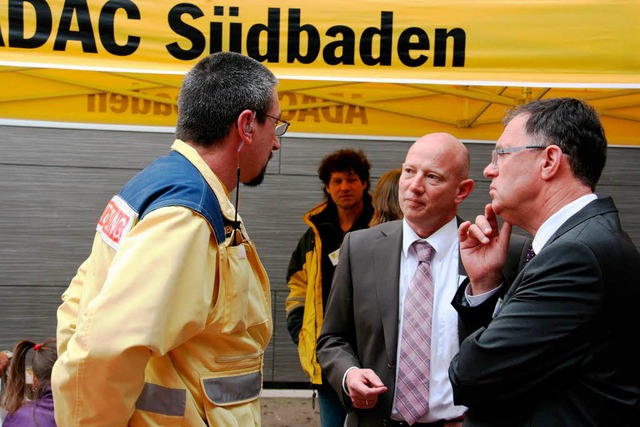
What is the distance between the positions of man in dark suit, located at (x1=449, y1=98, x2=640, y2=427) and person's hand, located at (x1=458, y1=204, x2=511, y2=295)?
0.85 feet

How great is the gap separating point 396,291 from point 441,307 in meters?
0.19

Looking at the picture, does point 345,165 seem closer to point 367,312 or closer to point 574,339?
point 367,312

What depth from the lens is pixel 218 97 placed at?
7.03ft

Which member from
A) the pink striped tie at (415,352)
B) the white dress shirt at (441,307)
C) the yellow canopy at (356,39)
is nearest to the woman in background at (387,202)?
the yellow canopy at (356,39)

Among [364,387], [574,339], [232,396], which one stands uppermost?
[574,339]

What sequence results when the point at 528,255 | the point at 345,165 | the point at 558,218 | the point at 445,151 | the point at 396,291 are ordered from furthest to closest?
the point at 345,165
the point at 445,151
the point at 396,291
the point at 528,255
the point at 558,218

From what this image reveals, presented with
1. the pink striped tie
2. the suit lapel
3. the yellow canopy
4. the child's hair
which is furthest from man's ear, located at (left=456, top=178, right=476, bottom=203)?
the child's hair

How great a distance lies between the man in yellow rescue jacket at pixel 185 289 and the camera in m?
1.73

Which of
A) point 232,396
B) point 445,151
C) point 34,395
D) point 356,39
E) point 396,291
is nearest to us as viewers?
point 232,396

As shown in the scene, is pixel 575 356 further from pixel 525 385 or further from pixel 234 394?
pixel 234 394

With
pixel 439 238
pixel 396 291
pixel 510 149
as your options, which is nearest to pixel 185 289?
pixel 510 149

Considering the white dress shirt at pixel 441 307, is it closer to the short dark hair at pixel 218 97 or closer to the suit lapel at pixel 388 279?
the suit lapel at pixel 388 279

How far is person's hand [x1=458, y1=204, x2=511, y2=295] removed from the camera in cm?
241

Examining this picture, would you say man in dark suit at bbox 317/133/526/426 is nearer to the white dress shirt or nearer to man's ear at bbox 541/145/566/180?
the white dress shirt
